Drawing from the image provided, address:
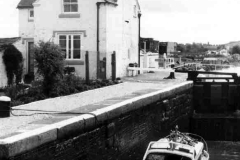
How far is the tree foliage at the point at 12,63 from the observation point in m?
26.0

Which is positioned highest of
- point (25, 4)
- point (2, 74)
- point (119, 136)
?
point (25, 4)

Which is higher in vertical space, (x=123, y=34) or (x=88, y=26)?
(x=88, y=26)

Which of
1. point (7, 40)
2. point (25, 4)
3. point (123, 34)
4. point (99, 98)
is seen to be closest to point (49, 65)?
point (99, 98)

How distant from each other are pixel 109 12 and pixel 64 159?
18.0m

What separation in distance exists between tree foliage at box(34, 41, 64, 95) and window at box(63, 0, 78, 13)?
802cm

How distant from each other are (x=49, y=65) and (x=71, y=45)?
26.6 feet

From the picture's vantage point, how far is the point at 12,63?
26.3 m

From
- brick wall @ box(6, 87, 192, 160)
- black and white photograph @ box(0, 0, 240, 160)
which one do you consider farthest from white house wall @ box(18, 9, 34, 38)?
brick wall @ box(6, 87, 192, 160)

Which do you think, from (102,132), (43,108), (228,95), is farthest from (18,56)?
(102,132)

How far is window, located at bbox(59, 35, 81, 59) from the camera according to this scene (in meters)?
26.5

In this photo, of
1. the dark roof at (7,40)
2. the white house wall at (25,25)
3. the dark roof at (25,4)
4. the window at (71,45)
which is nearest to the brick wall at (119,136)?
the window at (71,45)

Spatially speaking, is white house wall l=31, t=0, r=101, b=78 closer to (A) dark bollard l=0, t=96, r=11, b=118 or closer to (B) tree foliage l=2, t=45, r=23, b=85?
(B) tree foliage l=2, t=45, r=23, b=85

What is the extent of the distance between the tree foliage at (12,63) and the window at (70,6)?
3.69 metres

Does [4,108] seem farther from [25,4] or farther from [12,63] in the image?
[25,4]
